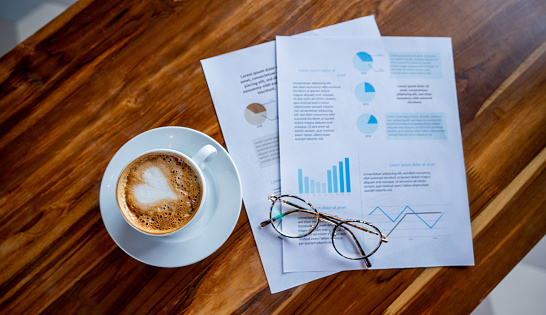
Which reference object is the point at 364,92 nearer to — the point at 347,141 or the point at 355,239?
the point at 347,141

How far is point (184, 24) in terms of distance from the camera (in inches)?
34.9

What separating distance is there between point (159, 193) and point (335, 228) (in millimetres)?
428

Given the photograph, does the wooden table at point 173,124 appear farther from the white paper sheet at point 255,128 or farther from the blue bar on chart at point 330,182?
the blue bar on chart at point 330,182

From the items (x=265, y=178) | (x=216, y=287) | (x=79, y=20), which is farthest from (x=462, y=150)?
(x=79, y=20)

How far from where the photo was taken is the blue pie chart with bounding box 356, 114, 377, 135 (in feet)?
2.97

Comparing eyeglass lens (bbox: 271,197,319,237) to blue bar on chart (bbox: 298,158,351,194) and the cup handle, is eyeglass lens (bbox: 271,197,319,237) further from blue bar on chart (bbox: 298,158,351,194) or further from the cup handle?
the cup handle

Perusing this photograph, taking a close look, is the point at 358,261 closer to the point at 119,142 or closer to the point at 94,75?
the point at 119,142

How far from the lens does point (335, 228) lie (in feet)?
2.89

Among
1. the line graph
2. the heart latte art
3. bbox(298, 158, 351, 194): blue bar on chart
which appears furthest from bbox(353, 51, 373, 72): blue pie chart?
the heart latte art

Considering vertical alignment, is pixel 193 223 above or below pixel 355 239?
above

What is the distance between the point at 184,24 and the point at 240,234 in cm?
54

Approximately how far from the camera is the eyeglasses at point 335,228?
880 millimetres

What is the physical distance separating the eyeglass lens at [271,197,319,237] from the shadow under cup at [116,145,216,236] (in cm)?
22

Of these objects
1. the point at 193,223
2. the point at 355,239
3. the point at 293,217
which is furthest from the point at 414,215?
the point at 193,223
